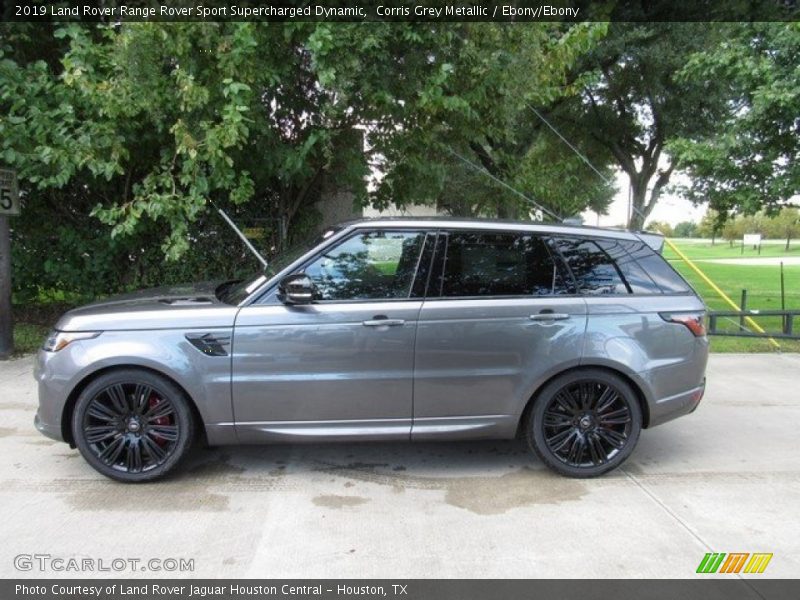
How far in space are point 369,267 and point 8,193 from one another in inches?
218

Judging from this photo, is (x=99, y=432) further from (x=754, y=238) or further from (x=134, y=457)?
(x=754, y=238)

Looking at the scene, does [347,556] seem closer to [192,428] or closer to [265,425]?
[265,425]

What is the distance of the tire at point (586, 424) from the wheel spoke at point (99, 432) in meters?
2.75

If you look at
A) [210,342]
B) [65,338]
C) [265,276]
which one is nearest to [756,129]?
[265,276]

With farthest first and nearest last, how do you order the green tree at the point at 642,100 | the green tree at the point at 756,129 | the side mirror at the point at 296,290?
the green tree at the point at 642,100
the green tree at the point at 756,129
the side mirror at the point at 296,290

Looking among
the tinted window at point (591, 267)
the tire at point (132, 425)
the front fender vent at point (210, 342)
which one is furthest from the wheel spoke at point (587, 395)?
the tire at point (132, 425)

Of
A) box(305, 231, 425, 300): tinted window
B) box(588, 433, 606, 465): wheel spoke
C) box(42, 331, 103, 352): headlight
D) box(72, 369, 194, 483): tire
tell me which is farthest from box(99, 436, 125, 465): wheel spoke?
box(588, 433, 606, 465): wheel spoke

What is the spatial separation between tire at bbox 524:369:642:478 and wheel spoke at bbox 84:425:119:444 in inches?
108

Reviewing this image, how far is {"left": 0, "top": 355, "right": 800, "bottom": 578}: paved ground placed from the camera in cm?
312

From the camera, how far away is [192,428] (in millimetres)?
3889

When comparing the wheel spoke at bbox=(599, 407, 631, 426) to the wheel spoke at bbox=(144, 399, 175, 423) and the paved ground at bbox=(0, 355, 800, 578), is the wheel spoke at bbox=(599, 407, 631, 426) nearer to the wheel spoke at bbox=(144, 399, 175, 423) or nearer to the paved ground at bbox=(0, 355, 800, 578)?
the paved ground at bbox=(0, 355, 800, 578)

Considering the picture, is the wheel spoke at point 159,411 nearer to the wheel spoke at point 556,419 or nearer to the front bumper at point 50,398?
the front bumper at point 50,398

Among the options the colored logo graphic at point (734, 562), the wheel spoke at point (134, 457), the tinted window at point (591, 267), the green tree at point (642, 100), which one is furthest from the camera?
the green tree at point (642, 100)

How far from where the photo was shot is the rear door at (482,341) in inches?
154
